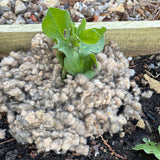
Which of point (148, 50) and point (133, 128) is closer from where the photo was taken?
point (133, 128)

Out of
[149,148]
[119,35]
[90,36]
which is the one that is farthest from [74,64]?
[149,148]

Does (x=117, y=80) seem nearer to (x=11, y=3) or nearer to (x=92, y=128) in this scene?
(x=92, y=128)

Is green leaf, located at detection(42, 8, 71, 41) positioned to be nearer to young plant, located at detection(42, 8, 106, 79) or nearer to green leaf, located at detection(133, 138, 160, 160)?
young plant, located at detection(42, 8, 106, 79)

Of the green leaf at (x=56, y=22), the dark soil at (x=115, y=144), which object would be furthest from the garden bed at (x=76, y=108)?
the green leaf at (x=56, y=22)

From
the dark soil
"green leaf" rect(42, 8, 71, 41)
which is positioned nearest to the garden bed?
the dark soil

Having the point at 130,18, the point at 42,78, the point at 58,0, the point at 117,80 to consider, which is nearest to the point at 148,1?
the point at 130,18

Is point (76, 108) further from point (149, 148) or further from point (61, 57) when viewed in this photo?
point (149, 148)
